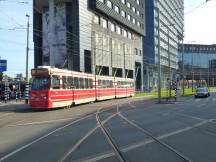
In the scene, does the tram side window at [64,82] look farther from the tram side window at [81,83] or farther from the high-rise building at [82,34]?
the high-rise building at [82,34]

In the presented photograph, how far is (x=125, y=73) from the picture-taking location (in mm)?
Answer: 89688

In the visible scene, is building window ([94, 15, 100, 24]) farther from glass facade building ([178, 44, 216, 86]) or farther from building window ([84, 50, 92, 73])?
glass facade building ([178, 44, 216, 86])

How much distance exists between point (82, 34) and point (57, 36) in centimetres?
410

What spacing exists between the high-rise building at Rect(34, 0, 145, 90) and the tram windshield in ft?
88.0

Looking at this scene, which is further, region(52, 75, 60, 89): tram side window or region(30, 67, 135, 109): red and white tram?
region(52, 75, 60, 89): tram side window

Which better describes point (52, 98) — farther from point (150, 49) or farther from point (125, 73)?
point (150, 49)

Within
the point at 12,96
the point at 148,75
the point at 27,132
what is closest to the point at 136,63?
the point at 148,75

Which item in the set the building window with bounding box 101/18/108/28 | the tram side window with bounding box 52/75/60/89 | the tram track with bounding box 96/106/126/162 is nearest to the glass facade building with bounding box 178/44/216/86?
the building window with bounding box 101/18/108/28

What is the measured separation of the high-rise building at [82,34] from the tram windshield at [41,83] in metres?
26.8

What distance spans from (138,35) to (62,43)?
35.7 metres

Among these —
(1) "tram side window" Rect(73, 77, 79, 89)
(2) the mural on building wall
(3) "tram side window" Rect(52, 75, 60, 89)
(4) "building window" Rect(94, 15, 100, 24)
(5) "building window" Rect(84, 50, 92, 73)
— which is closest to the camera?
(3) "tram side window" Rect(52, 75, 60, 89)

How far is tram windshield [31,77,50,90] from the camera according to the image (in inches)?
1224

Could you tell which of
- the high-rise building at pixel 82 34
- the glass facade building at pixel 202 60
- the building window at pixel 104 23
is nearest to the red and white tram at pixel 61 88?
the high-rise building at pixel 82 34

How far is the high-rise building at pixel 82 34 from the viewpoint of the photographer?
6556 centimetres
